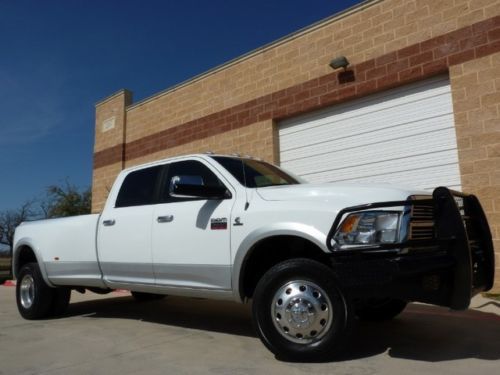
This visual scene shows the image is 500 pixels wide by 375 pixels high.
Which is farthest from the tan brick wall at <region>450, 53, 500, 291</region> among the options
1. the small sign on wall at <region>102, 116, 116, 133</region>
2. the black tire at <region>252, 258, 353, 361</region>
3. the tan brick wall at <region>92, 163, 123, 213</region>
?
the small sign on wall at <region>102, 116, 116, 133</region>

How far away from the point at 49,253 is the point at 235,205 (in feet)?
11.0

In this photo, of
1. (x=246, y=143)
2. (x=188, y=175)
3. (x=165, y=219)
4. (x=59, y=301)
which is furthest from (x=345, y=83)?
(x=59, y=301)

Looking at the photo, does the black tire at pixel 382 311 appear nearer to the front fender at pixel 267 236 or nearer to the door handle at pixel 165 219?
the front fender at pixel 267 236

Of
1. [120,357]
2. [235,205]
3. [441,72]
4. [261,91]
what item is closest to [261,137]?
[261,91]

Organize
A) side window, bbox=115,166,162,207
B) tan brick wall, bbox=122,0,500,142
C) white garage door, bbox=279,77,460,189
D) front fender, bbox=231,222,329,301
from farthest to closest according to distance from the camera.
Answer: tan brick wall, bbox=122,0,500,142, white garage door, bbox=279,77,460,189, side window, bbox=115,166,162,207, front fender, bbox=231,222,329,301

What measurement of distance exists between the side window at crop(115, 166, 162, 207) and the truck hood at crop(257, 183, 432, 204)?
5.57 ft

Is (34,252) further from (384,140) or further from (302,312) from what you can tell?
(384,140)

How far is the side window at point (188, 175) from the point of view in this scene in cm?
510

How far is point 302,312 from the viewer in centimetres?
380

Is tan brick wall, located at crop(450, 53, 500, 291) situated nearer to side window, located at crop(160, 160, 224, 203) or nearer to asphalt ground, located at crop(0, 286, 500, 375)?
asphalt ground, located at crop(0, 286, 500, 375)

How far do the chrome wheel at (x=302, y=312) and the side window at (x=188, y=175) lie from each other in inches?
60.5

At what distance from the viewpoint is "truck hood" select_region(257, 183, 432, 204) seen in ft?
12.5

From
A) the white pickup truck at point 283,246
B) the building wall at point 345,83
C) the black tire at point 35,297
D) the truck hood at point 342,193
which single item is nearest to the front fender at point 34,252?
the black tire at point 35,297

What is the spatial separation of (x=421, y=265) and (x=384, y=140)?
6431mm
